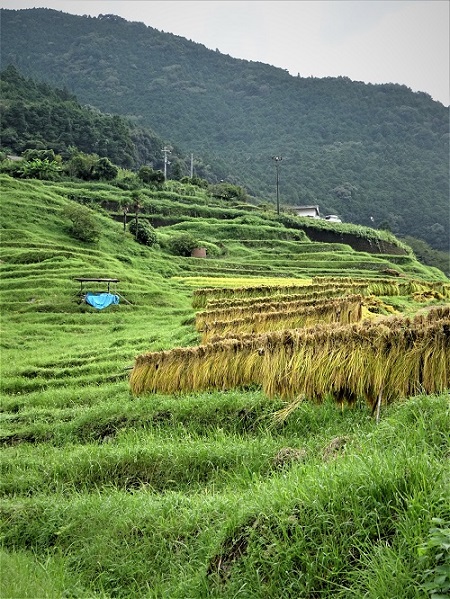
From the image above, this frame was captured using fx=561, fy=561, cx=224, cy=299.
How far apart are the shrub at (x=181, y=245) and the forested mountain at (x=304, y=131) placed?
59.8m

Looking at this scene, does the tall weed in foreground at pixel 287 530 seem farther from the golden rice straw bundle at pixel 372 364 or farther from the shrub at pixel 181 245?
the shrub at pixel 181 245

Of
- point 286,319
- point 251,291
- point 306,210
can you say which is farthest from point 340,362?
point 306,210

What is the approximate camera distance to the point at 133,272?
33.2 meters

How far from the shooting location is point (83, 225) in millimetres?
37344

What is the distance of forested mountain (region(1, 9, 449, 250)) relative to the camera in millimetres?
110000

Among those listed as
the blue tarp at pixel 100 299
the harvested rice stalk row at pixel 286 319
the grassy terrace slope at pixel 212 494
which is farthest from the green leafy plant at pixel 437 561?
the blue tarp at pixel 100 299

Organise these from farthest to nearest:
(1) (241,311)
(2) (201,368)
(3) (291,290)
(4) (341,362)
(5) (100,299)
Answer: (5) (100,299)
(3) (291,290)
(1) (241,311)
(2) (201,368)
(4) (341,362)

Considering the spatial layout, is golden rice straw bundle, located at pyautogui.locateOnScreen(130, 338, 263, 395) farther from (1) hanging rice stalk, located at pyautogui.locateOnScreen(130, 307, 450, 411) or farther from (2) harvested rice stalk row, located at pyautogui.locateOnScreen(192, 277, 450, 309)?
(2) harvested rice stalk row, located at pyautogui.locateOnScreen(192, 277, 450, 309)

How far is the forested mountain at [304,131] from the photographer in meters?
Result: 110

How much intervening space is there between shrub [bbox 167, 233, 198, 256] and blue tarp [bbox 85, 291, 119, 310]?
23379mm

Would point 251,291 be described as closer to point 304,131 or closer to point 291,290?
point 291,290

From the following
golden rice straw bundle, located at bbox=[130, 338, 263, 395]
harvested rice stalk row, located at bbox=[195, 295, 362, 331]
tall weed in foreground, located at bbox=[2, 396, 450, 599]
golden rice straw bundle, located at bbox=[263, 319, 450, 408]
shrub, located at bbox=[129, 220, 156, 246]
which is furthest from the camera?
shrub, located at bbox=[129, 220, 156, 246]

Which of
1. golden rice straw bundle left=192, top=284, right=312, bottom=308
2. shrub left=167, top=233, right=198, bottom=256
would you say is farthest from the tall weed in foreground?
shrub left=167, top=233, right=198, bottom=256

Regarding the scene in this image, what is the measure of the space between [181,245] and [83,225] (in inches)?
485
